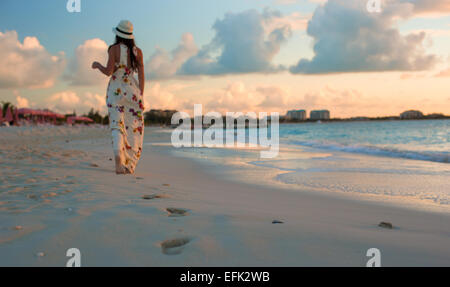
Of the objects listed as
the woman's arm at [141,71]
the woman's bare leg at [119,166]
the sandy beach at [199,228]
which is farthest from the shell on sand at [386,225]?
the woman's arm at [141,71]

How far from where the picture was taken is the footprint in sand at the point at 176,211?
244cm

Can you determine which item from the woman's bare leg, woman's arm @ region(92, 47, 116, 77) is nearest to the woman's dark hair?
woman's arm @ region(92, 47, 116, 77)

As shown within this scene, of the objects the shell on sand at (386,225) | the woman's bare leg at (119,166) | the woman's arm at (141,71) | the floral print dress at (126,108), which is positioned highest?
the woman's arm at (141,71)

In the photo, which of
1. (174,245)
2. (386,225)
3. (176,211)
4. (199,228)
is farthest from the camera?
(176,211)

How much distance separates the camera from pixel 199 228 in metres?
2.09

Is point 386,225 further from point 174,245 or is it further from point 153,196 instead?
point 153,196

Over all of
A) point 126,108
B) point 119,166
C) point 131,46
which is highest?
point 131,46

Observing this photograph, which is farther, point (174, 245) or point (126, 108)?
point (126, 108)

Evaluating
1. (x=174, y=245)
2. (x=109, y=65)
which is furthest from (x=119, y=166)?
(x=174, y=245)

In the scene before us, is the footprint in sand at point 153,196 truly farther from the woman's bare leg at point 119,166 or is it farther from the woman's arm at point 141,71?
the woman's arm at point 141,71

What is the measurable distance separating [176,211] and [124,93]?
9.05 ft

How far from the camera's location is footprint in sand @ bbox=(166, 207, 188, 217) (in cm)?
244
